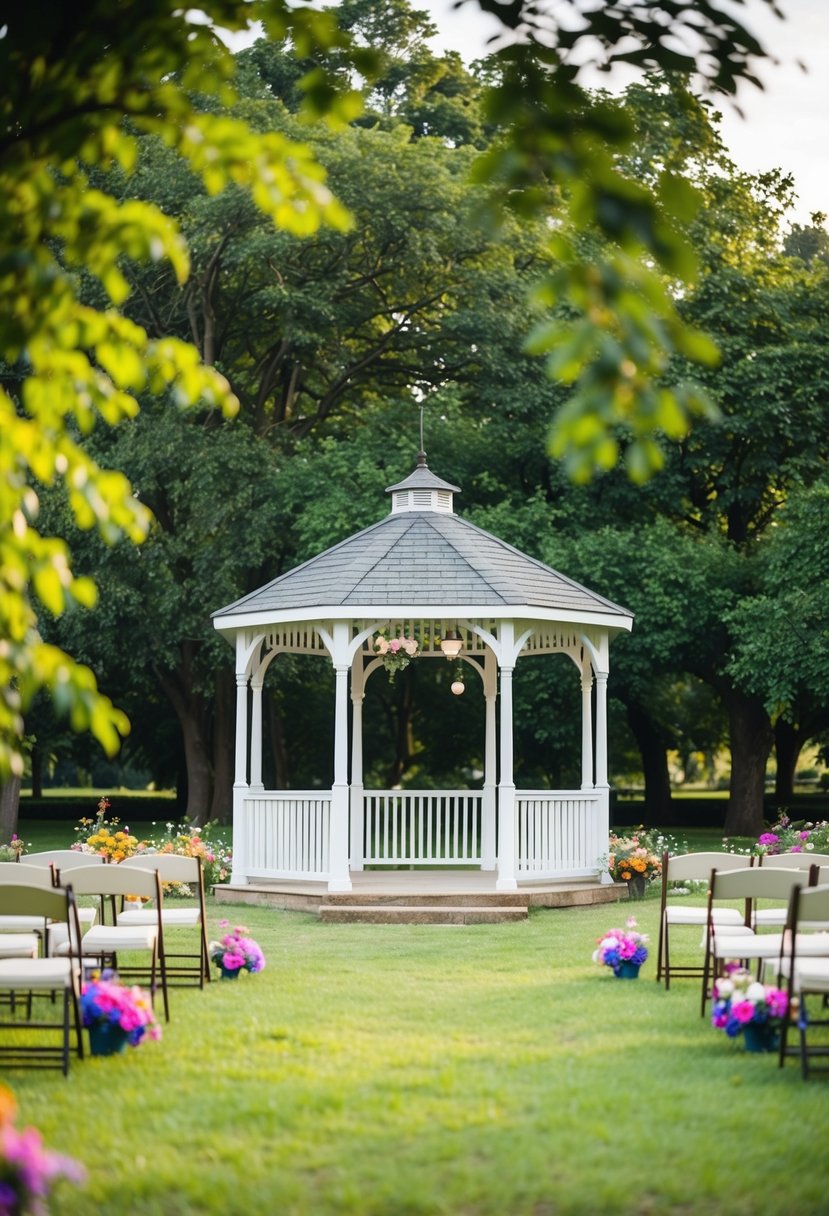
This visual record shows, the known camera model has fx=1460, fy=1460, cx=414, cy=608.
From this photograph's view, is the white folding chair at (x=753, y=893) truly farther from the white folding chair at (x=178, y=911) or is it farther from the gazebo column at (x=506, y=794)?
the gazebo column at (x=506, y=794)

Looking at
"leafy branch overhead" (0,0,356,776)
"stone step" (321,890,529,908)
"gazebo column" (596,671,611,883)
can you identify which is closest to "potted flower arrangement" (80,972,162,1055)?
"leafy branch overhead" (0,0,356,776)

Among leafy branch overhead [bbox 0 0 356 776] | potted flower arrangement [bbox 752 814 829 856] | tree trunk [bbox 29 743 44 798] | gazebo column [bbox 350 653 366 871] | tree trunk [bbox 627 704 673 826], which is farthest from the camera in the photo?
tree trunk [bbox 29 743 44 798]

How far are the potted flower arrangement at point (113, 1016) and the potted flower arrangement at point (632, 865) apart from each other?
9.99m

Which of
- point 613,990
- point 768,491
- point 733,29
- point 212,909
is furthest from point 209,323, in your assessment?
point 733,29

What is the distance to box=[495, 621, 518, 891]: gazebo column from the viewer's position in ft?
51.9

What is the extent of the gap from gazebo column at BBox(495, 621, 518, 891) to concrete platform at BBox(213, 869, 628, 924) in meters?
0.22

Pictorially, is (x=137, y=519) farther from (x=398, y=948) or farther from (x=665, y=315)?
(x=398, y=948)

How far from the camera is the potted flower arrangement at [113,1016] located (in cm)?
752

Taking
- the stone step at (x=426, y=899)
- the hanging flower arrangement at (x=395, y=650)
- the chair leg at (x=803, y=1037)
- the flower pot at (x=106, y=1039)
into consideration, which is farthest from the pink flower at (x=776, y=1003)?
the hanging flower arrangement at (x=395, y=650)

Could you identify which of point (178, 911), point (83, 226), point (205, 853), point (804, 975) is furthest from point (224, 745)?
point (83, 226)

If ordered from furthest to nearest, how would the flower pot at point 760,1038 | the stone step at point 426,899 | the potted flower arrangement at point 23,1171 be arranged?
1. the stone step at point 426,899
2. the flower pot at point 760,1038
3. the potted flower arrangement at point 23,1171

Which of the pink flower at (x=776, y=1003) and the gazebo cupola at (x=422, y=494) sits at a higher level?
the gazebo cupola at (x=422, y=494)

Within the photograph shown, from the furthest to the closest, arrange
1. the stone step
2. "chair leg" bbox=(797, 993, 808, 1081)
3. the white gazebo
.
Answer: the white gazebo, the stone step, "chair leg" bbox=(797, 993, 808, 1081)

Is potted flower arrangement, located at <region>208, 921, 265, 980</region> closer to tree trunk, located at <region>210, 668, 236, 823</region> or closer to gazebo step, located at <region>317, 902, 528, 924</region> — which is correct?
gazebo step, located at <region>317, 902, 528, 924</region>
